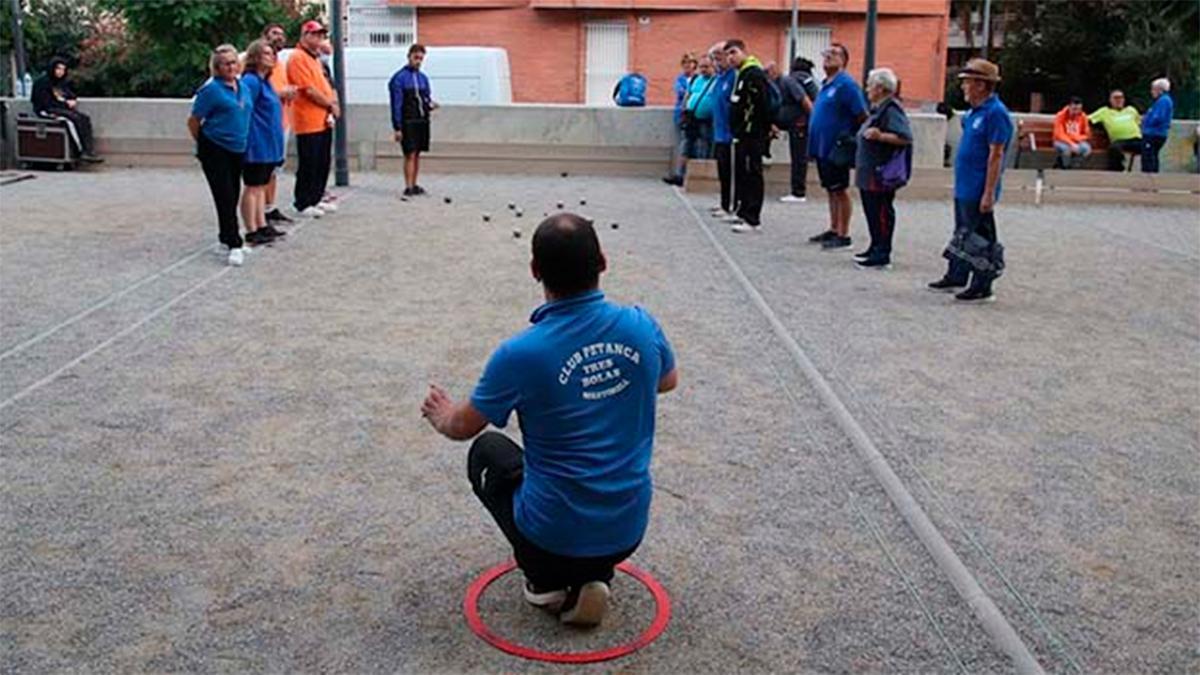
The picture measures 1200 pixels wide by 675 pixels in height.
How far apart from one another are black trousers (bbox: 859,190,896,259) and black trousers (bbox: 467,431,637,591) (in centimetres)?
702

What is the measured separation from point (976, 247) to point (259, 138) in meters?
5.63

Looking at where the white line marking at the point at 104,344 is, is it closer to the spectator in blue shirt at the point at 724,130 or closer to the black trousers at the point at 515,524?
the black trousers at the point at 515,524

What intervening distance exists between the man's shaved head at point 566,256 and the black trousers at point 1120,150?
60.5 ft

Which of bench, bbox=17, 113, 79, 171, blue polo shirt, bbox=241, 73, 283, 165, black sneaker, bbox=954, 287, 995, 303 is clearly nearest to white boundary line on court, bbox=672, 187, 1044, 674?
black sneaker, bbox=954, 287, 995, 303

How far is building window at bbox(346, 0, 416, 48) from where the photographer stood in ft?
117

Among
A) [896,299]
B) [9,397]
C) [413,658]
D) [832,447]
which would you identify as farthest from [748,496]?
[896,299]

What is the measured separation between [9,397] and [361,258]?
438cm

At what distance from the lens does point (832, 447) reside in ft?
18.6

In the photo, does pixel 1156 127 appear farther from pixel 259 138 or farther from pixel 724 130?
pixel 259 138

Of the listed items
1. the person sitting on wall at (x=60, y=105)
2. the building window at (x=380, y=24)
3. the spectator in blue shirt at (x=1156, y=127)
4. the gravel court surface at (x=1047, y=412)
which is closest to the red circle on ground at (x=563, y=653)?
the gravel court surface at (x=1047, y=412)

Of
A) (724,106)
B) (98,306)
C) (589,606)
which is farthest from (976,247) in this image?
(589,606)

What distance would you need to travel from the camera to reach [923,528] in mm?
4684

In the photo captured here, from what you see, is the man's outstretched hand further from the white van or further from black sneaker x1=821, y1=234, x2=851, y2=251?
the white van

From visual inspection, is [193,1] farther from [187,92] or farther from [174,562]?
[174,562]
